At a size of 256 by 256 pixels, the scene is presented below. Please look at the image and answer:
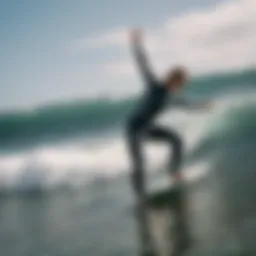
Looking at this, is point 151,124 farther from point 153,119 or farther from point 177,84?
point 177,84

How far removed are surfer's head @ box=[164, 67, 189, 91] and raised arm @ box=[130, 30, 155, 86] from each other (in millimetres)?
40

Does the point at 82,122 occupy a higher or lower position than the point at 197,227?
higher

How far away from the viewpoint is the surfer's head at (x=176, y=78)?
4.99ft

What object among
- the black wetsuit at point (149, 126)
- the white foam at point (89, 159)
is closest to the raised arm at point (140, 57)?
the black wetsuit at point (149, 126)

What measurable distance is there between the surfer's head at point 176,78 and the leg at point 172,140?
11 centimetres

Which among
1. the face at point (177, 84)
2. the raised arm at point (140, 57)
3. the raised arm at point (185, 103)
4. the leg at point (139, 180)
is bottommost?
the leg at point (139, 180)

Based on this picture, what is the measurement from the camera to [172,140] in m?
1.53

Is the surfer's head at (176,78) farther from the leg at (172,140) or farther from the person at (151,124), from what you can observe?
the leg at (172,140)

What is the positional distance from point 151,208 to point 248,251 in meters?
0.27

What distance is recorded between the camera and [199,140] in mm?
1534

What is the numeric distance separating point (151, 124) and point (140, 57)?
7.0 inches

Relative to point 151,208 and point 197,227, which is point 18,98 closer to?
point 151,208

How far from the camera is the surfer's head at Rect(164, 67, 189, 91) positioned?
1.52 meters

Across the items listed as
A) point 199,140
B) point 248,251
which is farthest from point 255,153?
point 248,251
